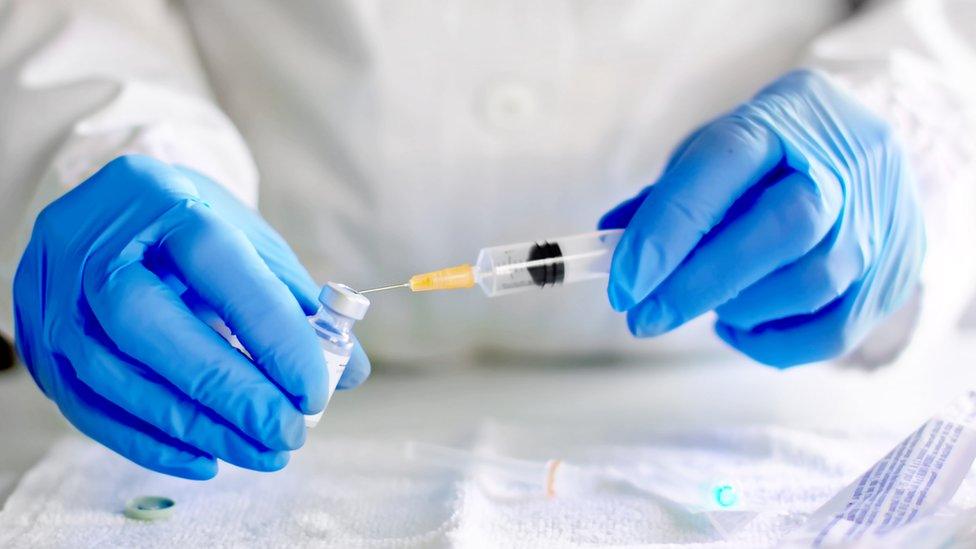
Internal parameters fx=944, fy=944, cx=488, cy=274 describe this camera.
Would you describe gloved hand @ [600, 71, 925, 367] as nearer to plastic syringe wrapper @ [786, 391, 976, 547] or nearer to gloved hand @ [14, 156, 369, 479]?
plastic syringe wrapper @ [786, 391, 976, 547]

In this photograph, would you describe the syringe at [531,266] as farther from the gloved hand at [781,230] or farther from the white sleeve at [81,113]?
the white sleeve at [81,113]

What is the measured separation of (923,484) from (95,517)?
2.39ft

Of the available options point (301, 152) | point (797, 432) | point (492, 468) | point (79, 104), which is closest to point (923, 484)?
point (797, 432)

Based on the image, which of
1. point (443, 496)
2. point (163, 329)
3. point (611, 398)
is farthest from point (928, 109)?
point (163, 329)

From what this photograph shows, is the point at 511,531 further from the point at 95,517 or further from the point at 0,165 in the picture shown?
the point at 0,165

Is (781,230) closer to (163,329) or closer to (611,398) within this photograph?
(611,398)

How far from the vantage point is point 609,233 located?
3.25 feet

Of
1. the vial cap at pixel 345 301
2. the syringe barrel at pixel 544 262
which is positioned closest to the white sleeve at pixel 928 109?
the syringe barrel at pixel 544 262

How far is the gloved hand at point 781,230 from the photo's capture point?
36.7 inches

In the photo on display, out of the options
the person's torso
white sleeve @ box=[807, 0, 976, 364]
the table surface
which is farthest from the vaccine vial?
white sleeve @ box=[807, 0, 976, 364]

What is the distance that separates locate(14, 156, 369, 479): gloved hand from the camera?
2.75 ft

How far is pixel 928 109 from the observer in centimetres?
118

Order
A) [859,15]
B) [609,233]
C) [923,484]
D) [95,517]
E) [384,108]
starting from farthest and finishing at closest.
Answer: [859,15] < [384,108] < [609,233] < [95,517] < [923,484]

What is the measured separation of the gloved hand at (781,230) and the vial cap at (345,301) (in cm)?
26
